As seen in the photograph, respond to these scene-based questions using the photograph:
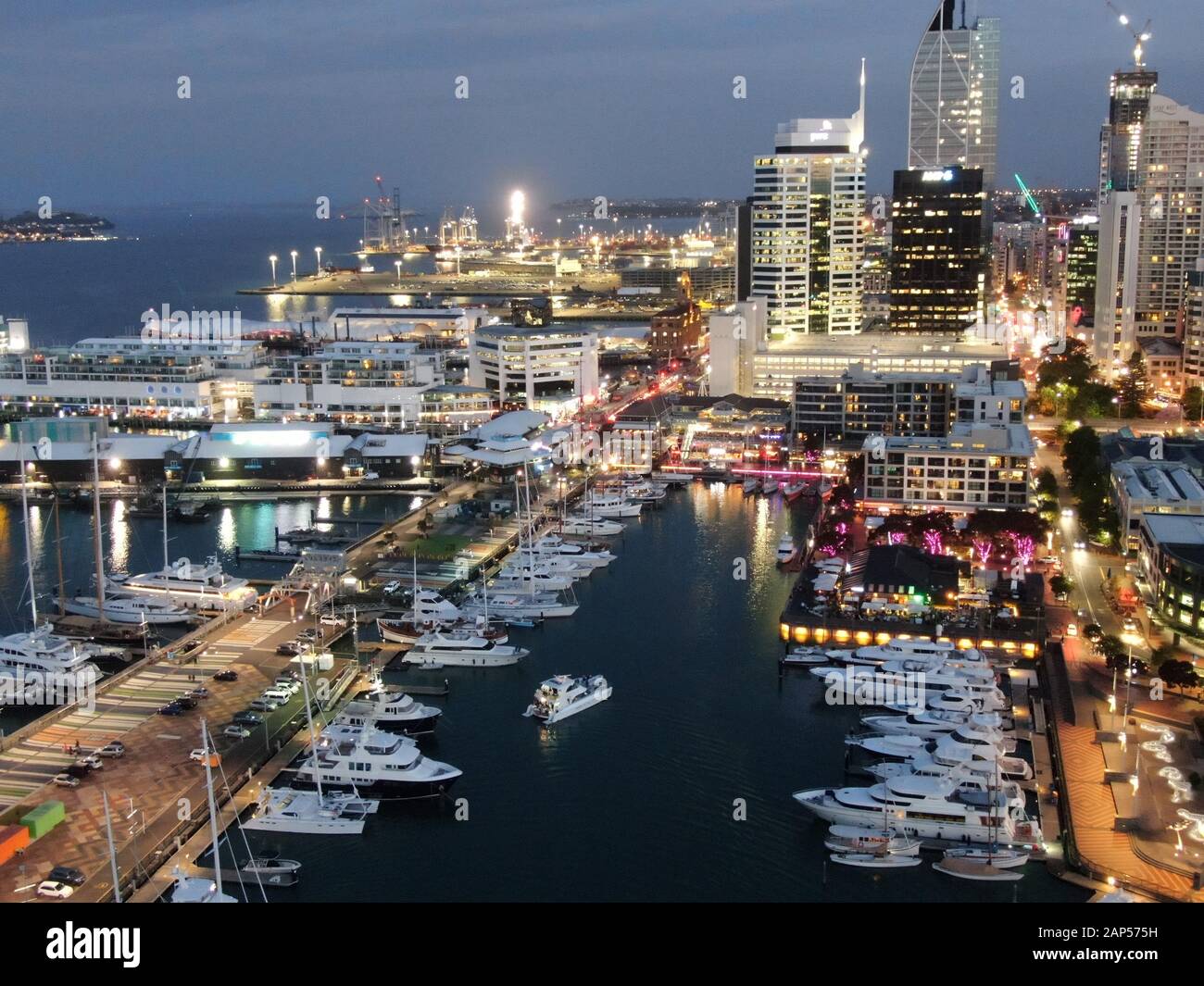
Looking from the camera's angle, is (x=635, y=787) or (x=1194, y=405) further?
(x=1194, y=405)

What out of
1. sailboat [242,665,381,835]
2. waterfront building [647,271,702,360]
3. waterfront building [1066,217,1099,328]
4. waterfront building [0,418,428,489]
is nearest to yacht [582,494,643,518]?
waterfront building [0,418,428,489]

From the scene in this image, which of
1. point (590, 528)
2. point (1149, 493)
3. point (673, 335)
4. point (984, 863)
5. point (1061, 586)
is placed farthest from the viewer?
point (673, 335)

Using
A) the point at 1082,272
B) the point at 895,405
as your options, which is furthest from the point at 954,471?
the point at 1082,272

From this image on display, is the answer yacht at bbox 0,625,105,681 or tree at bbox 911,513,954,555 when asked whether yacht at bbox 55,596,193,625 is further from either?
tree at bbox 911,513,954,555

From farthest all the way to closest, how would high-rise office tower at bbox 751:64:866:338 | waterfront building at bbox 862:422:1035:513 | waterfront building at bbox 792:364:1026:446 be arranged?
1. high-rise office tower at bbox 751:64:866:338
2. waterfront building at bbox 792:364:1026:446
3. waterfront building at bbox 862:422:1035:513

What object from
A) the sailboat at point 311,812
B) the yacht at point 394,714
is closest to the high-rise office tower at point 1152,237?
the yacht at point 394,714

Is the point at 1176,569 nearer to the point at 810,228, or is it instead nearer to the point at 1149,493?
the point at 1149,493
